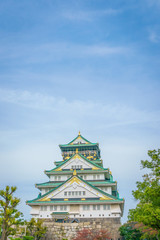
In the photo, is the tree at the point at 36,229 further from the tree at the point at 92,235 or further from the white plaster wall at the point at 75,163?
the white plaster wall at the point at 75,163

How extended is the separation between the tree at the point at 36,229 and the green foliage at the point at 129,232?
10139 mm

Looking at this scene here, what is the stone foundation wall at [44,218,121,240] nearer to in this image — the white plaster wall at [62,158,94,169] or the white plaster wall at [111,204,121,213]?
the white plaster wall at [111,204,121,213]

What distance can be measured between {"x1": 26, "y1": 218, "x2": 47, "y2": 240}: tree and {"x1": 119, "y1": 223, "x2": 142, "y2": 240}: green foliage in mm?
10139

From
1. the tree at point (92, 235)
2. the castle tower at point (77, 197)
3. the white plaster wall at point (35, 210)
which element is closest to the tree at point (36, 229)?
the tree at point (92, 235)

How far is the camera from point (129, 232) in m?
31.6

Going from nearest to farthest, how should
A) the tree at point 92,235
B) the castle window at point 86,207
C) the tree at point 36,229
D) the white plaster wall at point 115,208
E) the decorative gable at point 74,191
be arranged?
the tree at point 92,235
the tree at point 36,229
the white plaster wall at point 115,208
the castle window at point 86,207
the decorative gable at point 74,191

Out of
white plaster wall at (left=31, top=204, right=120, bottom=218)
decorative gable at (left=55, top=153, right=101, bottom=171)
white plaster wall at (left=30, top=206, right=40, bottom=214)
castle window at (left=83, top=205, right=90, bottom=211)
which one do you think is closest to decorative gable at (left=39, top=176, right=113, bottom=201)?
castle window at (left=83, top=205, right=90, bottom=211)

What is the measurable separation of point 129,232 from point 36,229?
39.3 feet

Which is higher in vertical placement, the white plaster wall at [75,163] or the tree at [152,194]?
the white plaster wall at [75,163]

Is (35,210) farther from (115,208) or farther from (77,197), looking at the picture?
(115,208)

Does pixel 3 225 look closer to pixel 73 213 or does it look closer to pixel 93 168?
pixel 73 213

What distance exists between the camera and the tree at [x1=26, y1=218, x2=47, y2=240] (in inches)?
1208

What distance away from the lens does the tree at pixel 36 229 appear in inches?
1208

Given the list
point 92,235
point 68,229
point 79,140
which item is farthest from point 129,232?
point 79,140
